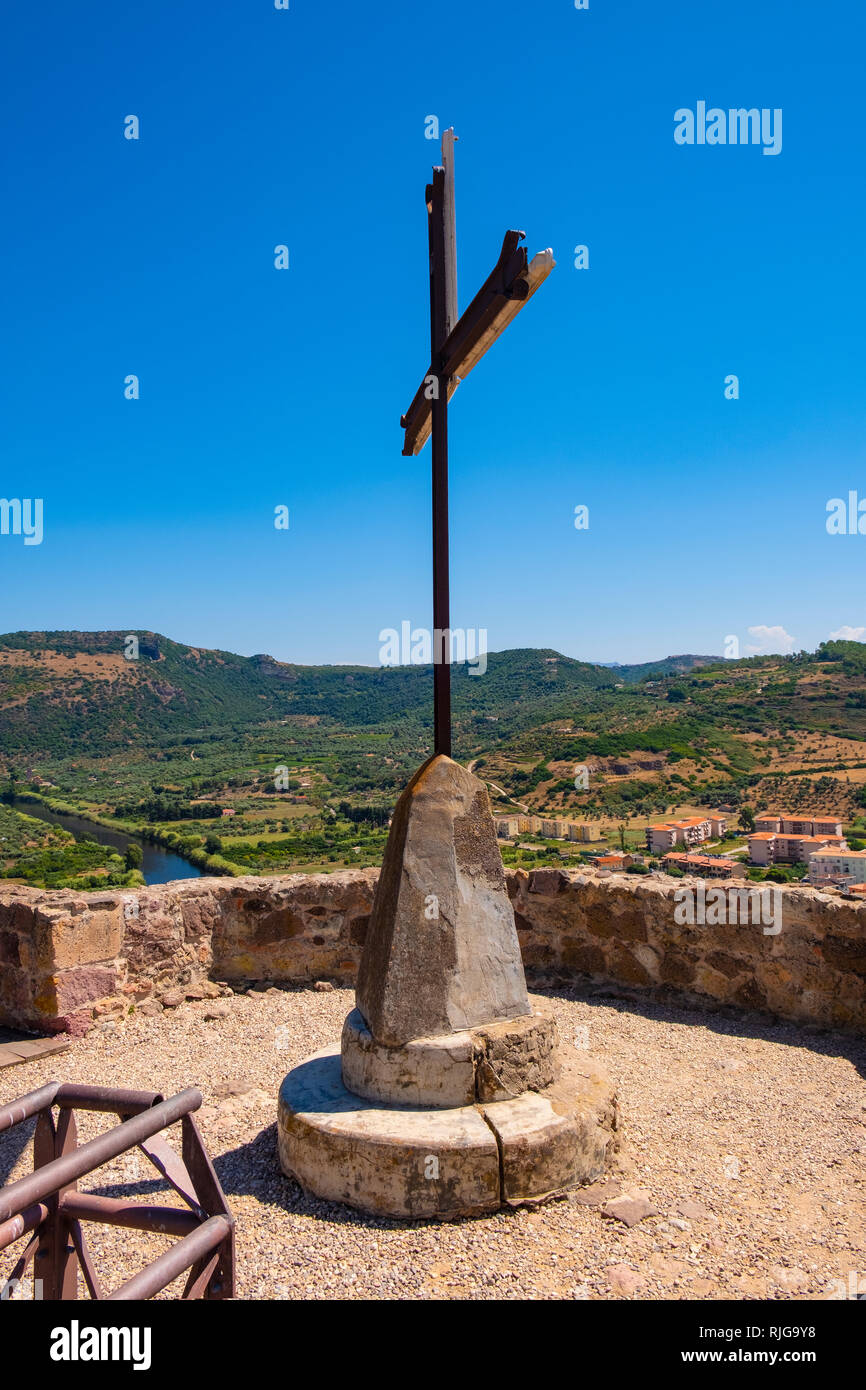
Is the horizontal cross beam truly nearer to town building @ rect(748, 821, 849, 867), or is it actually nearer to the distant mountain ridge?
town building @ rect(748, 821, 849, 867)

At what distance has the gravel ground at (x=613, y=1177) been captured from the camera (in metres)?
2.96

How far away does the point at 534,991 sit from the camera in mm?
6512

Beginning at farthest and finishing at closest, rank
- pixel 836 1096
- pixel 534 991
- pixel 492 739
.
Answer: pixel 492 739
pixel 534 991
pixel 836 1096

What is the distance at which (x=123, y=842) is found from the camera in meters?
32.6

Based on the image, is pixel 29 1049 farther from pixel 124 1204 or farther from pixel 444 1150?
pixel 124 1204

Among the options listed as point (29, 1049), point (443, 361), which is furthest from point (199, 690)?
point (443, 361)

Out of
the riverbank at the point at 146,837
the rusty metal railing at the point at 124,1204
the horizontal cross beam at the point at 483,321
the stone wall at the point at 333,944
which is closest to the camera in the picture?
the rusty metal railing at the point at 124,1204

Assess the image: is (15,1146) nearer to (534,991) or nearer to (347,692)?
(534,991)

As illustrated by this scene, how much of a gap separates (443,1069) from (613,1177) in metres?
0.88

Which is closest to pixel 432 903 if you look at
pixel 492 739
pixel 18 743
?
pixel 492 739

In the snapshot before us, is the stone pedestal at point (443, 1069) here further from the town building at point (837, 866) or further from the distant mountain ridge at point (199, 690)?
the distant mountain ridge at point (199, 690)

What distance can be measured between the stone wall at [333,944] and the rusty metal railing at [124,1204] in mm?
3948

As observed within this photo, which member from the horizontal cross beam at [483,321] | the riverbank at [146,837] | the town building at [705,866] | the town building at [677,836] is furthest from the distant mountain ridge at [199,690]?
the horizontal cross beam at [483,321]
